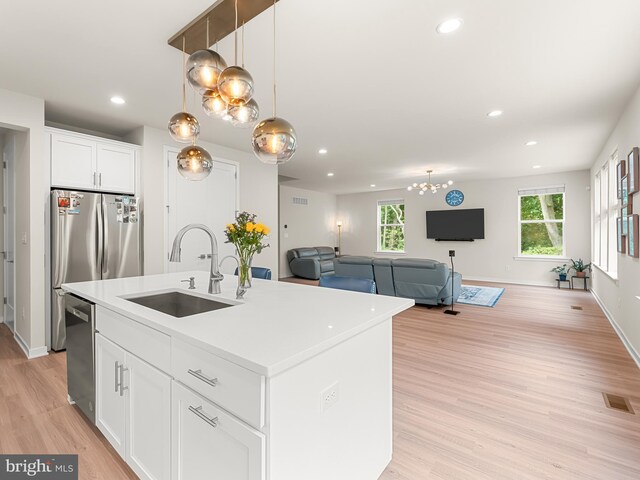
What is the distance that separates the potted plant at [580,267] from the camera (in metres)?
6.93

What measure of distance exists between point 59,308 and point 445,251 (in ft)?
27.6

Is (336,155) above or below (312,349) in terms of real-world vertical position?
above

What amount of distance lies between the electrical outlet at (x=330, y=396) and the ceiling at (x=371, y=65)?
213 centimetres

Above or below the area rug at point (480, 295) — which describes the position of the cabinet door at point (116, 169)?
above

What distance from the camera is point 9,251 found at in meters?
4.16

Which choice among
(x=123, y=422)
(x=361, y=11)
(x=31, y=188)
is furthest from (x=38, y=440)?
(x=361, y=11)

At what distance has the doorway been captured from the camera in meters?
3.96

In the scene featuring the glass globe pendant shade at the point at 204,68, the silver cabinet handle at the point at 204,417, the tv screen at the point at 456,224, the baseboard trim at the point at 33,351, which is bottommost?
the baseboard trim at the point at 33,351

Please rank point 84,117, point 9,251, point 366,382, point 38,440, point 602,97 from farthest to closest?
point 9,251, point 84,117, point 602,97, point 38,440, point 366,382

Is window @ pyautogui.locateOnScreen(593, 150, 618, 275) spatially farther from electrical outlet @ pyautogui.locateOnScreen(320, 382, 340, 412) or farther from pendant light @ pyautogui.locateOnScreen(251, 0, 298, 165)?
electrical outlet @ pyautogui.locateOnScreen(320, 382, 340, 412)

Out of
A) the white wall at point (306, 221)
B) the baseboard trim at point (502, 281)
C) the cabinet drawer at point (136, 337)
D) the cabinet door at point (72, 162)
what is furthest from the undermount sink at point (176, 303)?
the baseboard trim at point (502, 281)

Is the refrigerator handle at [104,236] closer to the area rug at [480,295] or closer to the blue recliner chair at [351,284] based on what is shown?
the blue recliner chair at [351,284]

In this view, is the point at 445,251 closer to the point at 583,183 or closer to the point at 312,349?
the point at 583,183

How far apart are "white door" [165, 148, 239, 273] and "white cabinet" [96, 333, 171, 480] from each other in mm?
2697
